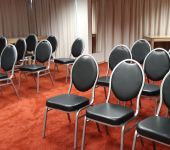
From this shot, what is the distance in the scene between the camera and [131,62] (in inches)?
102

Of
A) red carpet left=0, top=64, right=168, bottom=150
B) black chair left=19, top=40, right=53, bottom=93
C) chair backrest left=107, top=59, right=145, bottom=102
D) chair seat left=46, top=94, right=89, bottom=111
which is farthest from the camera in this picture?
→ black chair left=19, top=40, right=53, bottom=93

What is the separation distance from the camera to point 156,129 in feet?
6.24

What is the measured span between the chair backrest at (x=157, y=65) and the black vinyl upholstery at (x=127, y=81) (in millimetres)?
821

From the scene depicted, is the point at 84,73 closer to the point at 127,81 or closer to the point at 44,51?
the point at 127,81

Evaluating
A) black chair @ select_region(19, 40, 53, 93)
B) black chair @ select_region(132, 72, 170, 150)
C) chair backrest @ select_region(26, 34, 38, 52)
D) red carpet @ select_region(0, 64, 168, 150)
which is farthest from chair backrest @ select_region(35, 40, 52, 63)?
black chair @ select_region(132, 72, 170, 150)

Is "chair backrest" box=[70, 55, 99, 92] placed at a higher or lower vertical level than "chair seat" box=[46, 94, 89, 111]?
higher

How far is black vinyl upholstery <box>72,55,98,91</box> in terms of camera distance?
2.71 meters

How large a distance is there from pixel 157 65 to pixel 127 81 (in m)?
0.89

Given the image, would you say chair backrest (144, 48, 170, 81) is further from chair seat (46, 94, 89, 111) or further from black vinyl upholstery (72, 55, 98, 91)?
chair seat (46, 94, 89, 111)

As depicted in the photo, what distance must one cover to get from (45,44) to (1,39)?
5.85ft

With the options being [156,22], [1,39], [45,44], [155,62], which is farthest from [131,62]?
[156,22]

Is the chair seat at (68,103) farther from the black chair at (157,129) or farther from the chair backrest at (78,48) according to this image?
the chair backrest at (78,48)

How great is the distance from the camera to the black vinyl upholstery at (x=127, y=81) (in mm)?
2408

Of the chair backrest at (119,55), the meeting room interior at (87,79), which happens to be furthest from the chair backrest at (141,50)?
the chair backrest at (119,55)
